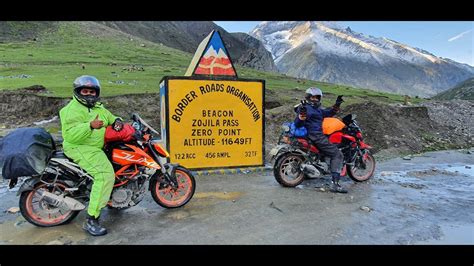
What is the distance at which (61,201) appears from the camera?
5.27m

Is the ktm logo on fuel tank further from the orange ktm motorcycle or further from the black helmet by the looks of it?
the black helmet

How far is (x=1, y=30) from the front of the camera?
76562 millimetres

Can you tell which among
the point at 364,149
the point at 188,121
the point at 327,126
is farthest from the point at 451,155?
the point at 188,121

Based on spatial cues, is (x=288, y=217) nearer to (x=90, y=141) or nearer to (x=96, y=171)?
(x=96, y=171)

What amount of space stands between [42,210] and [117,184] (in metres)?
1.06

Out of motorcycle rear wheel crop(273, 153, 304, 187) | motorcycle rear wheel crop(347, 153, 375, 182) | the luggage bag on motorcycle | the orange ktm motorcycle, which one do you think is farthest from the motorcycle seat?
motorcycle rear wheel crop(347, 153, 375, 182)

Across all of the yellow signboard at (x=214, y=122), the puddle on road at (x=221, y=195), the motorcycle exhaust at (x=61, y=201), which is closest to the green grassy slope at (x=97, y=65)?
the yellow signboard at (x=214, y=122)

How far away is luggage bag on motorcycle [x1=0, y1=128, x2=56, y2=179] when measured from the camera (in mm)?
4883

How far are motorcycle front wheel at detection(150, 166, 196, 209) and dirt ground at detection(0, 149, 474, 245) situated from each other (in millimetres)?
159
